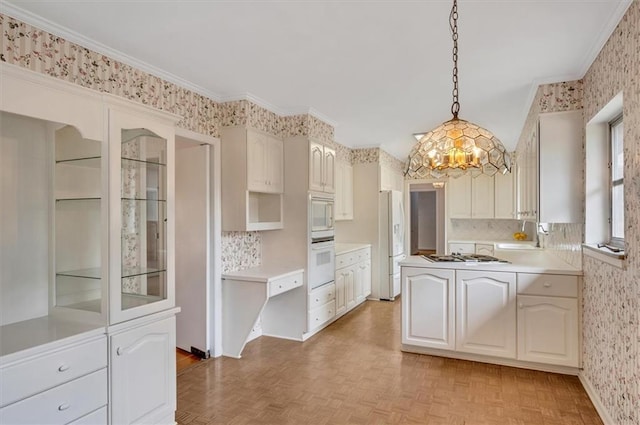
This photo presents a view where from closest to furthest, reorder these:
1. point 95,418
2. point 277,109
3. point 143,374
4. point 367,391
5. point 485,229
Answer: point 95,418 < point 143,374 < point 367,391 < point 277,109 < point 485,229

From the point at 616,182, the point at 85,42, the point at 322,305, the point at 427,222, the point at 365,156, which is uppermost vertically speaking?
the point at 85,42

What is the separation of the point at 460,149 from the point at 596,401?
6.82ft

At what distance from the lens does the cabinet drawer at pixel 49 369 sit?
5.34 feet

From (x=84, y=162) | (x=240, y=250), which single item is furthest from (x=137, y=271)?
(x=240, y=250)

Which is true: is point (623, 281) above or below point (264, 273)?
above

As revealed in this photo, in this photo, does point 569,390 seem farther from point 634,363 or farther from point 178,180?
point 178,180

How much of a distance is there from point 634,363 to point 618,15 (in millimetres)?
1980

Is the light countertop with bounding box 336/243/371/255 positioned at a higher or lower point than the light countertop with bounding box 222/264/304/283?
higher

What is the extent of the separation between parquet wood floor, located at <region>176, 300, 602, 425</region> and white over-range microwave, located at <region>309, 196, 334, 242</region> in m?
1.25

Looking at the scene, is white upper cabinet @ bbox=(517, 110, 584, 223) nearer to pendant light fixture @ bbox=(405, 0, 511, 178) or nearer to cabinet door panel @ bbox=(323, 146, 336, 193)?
pendant light fixture @ bbox=(405, 0, 511, 178)

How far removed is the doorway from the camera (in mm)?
7301

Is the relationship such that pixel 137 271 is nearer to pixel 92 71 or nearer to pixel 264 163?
pixel 92 71

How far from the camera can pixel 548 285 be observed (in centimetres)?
317

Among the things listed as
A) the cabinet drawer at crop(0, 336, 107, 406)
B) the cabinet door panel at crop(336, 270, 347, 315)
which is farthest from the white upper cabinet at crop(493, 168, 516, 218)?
the cabinet drawer at crop(0, 336, 107, 406)
